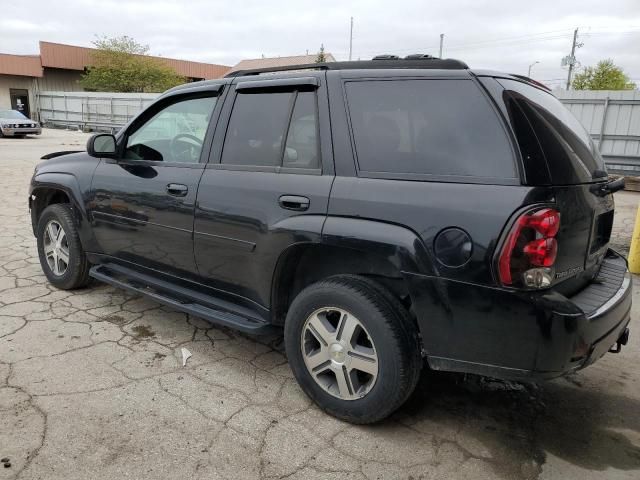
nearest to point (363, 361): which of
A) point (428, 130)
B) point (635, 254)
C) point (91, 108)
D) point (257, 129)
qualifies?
point (428, 130)

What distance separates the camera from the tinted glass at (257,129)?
2932 millimetres

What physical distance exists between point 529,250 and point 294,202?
3.92 feet

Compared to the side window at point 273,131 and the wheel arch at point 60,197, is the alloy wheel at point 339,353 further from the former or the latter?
the wheel arch at point 60,197

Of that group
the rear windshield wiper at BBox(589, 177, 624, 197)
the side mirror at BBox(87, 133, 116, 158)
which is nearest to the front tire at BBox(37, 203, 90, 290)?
the side mirror at BBox(87, 133, 116, 158)

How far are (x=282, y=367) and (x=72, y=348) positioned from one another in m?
1.45

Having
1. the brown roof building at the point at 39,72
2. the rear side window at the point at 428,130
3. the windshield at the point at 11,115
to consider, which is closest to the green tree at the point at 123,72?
the brown roof building at the point at 39,72

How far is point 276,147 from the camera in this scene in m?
2.92

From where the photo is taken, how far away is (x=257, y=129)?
3035 millimetres

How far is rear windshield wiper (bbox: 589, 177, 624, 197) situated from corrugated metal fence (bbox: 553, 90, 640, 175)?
466 inches

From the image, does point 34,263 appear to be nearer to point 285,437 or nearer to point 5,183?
point 285,437

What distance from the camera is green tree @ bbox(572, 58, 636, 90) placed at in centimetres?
4153

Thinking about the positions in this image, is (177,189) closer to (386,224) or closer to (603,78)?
(386,224)

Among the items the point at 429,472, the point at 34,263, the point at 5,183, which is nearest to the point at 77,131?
the point at 5,183

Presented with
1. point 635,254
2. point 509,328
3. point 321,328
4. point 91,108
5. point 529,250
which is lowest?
point 635,254
